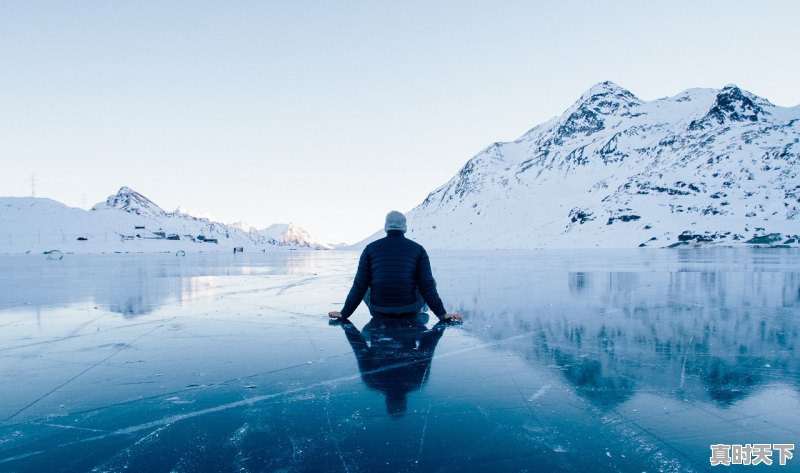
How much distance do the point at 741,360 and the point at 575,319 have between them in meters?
3.22

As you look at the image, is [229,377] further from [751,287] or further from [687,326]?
[751,287]

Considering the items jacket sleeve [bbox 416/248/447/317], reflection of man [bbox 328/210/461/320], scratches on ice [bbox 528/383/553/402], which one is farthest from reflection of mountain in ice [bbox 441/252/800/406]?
reflection of man [bbox 328/210/461/320]

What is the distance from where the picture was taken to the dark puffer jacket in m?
7.61

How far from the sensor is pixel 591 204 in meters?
179

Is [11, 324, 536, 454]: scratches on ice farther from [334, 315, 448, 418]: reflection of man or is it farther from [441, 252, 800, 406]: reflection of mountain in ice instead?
[441, 252, 800, 406]: reflection of mountain in ice

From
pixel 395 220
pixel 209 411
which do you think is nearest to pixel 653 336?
pixel 395 220

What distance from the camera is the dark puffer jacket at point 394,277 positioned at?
761cm

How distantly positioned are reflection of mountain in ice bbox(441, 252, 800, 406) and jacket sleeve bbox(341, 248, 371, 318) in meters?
2.04

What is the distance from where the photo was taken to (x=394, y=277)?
25.8ft

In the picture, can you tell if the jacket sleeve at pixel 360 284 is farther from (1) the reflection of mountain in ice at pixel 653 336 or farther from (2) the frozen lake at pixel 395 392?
(1) the reflection of mountain in ice at pixel 653 336

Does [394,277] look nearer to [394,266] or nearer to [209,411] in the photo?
[394,266]

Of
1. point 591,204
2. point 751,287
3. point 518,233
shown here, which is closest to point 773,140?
point 591,204

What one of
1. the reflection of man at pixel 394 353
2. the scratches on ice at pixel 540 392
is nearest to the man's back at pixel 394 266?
the reflection of man at pixel 394 353

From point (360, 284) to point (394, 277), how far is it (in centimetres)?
65
